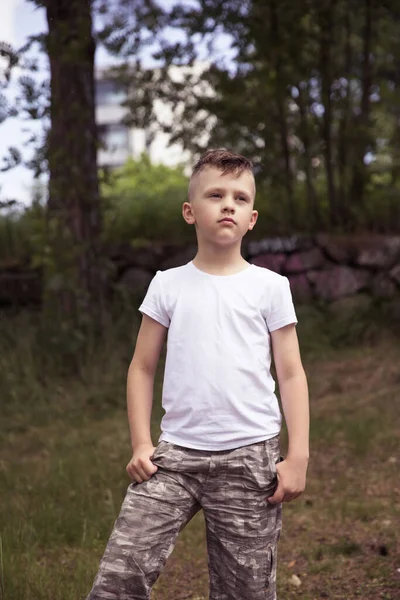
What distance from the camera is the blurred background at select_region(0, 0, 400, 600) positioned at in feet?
12.1

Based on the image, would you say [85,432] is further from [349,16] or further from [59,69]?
[349,16]

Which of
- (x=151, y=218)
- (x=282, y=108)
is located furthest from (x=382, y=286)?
(x=151, y=218)

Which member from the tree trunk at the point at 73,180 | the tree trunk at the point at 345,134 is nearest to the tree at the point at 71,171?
the tree trunk at the point at 73,180

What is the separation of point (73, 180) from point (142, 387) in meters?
4.53

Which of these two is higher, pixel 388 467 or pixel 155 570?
pixel 155 570

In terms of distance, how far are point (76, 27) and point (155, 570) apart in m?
5.22

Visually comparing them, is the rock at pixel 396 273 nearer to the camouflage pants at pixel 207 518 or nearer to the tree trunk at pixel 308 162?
the tree trunk at pixel 308 162

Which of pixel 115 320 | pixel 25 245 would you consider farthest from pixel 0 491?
pixel 25 245

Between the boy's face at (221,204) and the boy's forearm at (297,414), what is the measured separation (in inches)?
15.6

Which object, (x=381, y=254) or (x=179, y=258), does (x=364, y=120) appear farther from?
(x=179, y=258)

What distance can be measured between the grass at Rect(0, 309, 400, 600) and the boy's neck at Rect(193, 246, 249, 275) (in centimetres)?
131

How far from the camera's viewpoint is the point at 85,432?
520cm

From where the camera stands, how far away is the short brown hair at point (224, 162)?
213 centimetres

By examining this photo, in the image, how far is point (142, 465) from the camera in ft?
6.81
